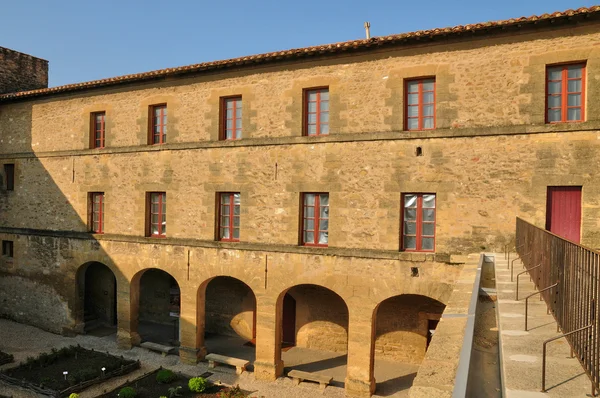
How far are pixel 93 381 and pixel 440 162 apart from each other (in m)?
11.7

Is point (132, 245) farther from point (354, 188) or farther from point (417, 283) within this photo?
point (417, 283)

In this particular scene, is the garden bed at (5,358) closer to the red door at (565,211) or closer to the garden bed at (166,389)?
the garden bed at (166,389)

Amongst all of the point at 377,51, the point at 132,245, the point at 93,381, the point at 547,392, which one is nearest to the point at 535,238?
the point at 547,392

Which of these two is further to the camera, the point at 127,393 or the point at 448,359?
the point at 127,393

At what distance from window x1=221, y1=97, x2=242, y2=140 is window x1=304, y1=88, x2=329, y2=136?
7.88ft

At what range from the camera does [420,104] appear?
490 inches

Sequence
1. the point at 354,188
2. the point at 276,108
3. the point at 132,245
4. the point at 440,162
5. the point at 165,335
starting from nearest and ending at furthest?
the point at 440,162, the point at 354,188, the point at 276,108, the point at 132,245, the point at 165,335

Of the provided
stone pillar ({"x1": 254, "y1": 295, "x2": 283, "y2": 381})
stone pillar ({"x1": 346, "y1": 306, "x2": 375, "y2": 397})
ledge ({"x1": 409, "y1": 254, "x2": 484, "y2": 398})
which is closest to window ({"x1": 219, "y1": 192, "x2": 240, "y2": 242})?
stone pillar ({"x1": 254, "y1": 295, "x2": 283, "y2": 381})

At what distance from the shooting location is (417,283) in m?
12.3

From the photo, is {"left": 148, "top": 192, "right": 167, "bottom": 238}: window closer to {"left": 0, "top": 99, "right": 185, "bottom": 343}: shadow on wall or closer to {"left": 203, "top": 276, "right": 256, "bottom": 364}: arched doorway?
{"left": 0, "top": 99, "right": 185, "bottom": 343}: shadow on wall

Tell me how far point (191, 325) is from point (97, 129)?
8484 mm

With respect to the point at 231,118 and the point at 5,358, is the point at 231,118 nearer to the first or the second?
the point at 231,118

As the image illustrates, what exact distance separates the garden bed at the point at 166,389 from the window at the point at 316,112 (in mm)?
7762

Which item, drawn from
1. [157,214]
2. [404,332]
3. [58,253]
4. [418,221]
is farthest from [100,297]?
[418,221]
